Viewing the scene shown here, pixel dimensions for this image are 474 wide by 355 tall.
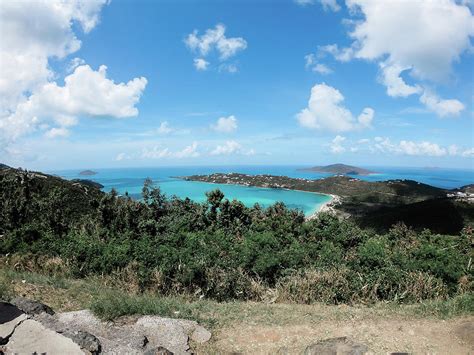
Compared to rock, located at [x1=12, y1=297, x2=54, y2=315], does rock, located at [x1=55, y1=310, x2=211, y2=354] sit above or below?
below

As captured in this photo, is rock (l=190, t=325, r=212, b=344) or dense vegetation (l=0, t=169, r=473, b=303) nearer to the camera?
rock (l=190, t=325, r=212, b=344)

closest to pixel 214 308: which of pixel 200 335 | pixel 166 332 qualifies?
pixel 200 335

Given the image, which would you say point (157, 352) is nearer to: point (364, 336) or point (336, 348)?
point (336, 348)

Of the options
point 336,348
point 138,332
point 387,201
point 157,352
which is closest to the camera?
point 157,352

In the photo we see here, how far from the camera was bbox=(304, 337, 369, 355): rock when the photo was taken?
467 centimetres

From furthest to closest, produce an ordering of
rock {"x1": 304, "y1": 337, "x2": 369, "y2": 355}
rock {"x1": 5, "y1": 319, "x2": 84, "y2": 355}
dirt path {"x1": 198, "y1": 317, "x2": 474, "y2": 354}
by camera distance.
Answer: dirt path {"x1": 198, "y1": 317, "x2": 474, "y2": 354}, rock {"x1": 304, "y1": 337, "x2": 369, "y2": 355}, rock {"x1": 5, "y1": 319, "x2": 84, "y2": 355}

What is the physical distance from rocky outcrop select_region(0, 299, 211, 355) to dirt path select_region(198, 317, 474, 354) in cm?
47

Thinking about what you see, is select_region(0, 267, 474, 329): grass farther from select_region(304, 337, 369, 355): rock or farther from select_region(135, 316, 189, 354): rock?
select_region(304, 337, 369, 355): rock

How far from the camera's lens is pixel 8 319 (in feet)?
15.9

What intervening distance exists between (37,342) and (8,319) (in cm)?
69

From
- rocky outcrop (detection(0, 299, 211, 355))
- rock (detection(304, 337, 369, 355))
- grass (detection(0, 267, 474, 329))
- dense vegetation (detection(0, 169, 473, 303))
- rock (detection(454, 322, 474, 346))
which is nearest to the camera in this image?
rocky outcrop (detection(0, 299, 211, 355))

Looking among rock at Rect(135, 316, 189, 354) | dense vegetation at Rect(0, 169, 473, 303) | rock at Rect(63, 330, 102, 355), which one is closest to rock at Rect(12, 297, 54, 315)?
rock at Rect(63, 330, 102, 355)

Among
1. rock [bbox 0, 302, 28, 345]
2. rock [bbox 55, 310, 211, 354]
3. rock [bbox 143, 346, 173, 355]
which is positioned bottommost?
rock [bbox 55, 310, 211, 354]

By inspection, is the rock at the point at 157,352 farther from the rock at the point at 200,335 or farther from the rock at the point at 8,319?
the rock at the point at 8,319
